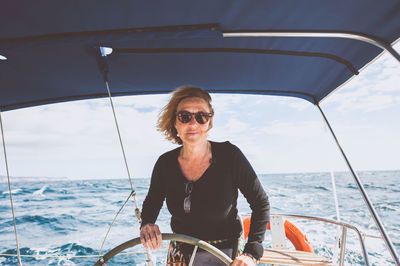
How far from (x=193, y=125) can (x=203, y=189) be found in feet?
1.06

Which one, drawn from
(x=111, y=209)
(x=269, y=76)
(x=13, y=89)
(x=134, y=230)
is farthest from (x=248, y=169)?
(x=111, y=209)

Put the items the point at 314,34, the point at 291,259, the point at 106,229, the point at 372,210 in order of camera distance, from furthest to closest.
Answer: the point at 106,229 → the point at 291,259 → the point at 372,210 → the point at 314,34

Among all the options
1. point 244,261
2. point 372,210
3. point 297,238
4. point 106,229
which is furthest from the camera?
point 106,229

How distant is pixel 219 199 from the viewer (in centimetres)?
118

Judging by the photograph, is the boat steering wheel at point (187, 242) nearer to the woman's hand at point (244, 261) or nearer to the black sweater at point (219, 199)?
the woman's hand at point (244, 261)

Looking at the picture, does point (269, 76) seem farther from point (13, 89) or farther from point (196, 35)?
point (13, 89)

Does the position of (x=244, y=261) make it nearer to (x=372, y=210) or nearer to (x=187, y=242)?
(x=187, y=242)

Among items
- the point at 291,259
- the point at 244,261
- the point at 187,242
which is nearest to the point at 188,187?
the point at 187,242

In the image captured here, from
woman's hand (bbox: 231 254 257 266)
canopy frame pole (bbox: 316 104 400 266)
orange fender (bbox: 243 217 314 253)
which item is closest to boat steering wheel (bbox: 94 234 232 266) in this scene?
woman's hand (bbox: 231 254 257 266)

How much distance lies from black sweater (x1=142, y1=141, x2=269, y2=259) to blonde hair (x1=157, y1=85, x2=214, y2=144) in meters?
0.28

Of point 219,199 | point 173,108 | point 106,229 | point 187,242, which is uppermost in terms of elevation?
point 173,108

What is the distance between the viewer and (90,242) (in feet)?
26.2

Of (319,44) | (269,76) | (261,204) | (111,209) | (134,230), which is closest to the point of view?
(261,204)

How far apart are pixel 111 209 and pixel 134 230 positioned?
4.72 m
